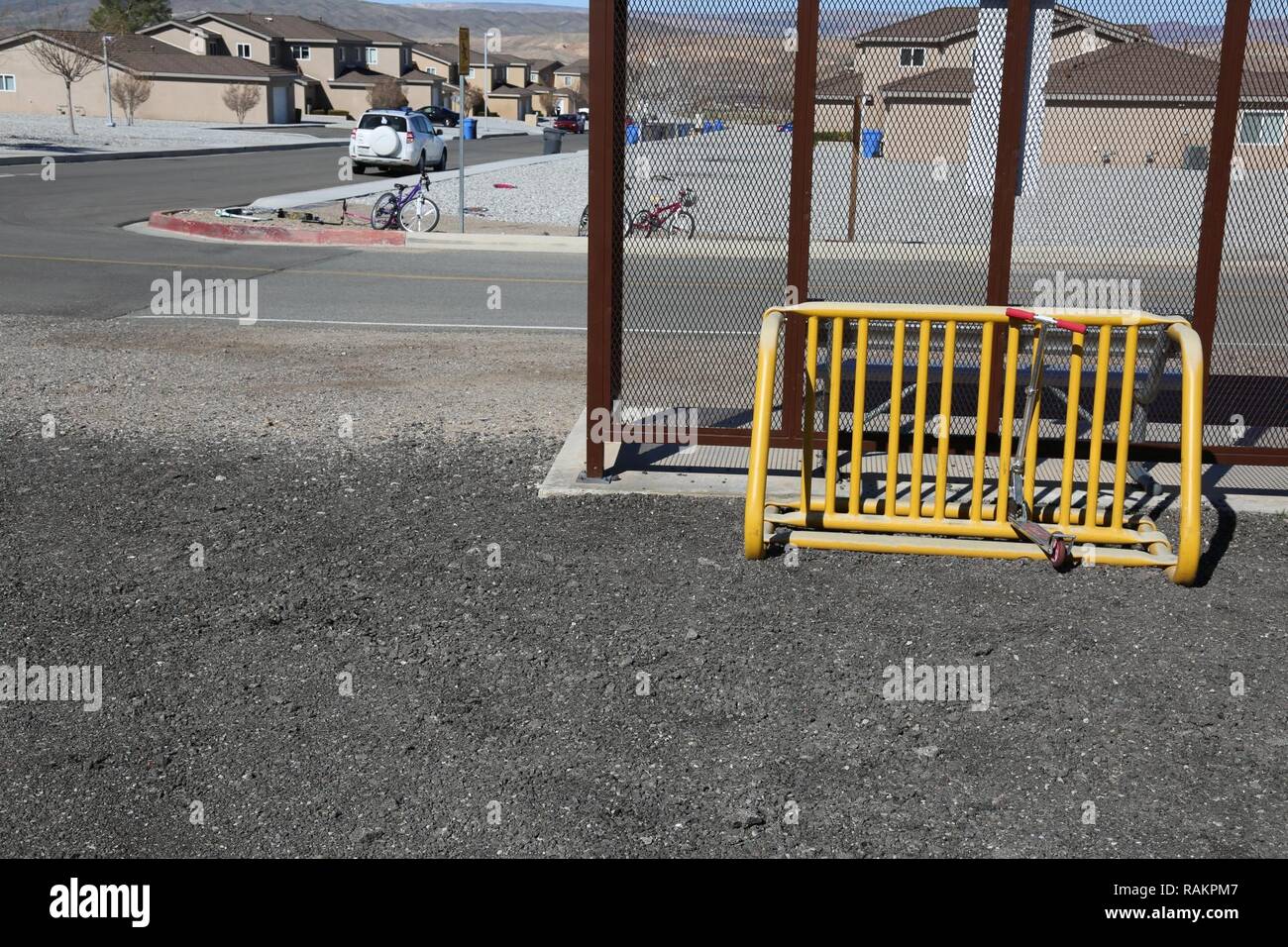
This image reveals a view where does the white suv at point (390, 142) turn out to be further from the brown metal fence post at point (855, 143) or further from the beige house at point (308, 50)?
the beige house at point (308, 50)

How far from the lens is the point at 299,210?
23406mm

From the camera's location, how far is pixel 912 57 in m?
6.96

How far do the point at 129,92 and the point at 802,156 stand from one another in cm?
7571

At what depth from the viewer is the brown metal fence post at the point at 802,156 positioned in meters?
6.62

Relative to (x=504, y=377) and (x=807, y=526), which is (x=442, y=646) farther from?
(x=504, y=377)

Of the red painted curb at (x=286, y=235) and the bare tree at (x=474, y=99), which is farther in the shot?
the bare tree at (x=474, y=99)

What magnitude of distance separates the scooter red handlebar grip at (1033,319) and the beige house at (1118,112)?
144cm

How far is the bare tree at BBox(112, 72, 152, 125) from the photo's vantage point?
74000 mm

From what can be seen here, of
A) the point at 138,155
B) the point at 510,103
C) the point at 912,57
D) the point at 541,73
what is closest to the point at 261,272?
the point at 912,57

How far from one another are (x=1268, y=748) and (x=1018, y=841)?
43.3 inches

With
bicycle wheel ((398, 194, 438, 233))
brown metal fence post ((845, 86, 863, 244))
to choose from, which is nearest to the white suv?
bicycle wheel ((398, 194, 438, 233))

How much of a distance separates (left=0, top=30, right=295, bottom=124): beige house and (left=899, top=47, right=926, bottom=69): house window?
3237 inches

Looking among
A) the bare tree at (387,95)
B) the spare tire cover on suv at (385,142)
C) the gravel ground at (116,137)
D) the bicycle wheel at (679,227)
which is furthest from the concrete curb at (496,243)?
the bare tree at (387,95)

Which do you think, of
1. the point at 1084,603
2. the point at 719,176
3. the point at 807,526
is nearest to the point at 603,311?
the point at 719,176
